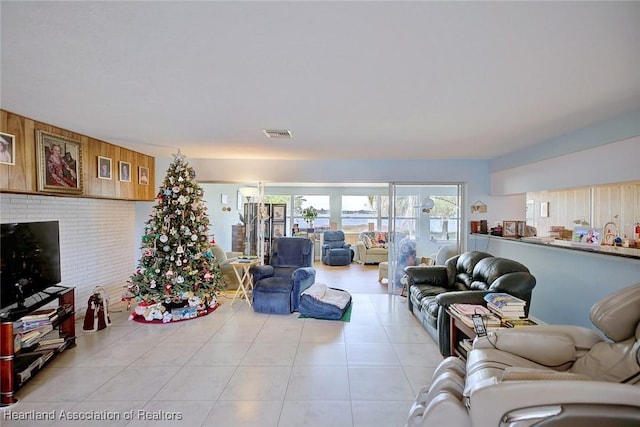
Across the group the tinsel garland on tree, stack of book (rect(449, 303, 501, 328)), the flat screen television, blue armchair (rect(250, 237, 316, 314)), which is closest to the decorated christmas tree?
the tinsel garland on tree

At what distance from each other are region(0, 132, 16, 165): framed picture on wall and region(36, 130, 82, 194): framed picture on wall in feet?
0.83

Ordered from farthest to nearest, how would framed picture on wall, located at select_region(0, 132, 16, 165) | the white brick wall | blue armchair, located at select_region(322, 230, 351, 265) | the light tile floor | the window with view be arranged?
the window with view < blue armchair, located at select_region(322, 230, 351, 265) < the white brick wall < framed picture on wall, located at select_region(0, 132, 16, 165) < the light tile floor

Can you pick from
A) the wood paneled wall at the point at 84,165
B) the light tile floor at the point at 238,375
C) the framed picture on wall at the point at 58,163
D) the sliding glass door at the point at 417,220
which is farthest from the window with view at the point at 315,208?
the framed picture on wall at the point at 58,163

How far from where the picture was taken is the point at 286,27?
1.57 meters

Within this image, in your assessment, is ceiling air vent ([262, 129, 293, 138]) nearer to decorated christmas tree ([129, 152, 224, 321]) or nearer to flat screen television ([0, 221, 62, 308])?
decorated christmas tree ([129, 152, 224, 321])

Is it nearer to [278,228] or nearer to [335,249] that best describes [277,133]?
[278,228]

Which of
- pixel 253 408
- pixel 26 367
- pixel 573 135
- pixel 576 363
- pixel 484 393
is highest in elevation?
pixel 573 135

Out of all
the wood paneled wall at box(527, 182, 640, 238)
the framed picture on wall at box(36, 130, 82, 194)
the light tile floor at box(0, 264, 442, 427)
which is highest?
the framed picture on wall at box(36, 130, 82, 194)

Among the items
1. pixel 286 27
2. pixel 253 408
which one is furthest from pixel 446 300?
pixel 286 27

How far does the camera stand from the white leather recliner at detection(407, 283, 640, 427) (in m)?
1.32

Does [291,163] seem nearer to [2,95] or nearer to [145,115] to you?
[145,115]

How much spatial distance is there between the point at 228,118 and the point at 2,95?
69.0 inches

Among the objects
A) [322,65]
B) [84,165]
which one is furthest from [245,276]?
[322,65]

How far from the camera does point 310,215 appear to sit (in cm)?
989
